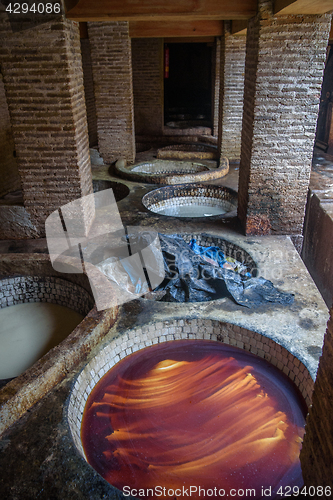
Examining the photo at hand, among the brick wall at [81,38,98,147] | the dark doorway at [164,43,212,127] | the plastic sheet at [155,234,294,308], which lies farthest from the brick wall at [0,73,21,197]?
the dark doorway at [164,43,212,127]

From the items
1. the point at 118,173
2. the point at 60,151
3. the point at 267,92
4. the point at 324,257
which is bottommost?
the point at 324,257

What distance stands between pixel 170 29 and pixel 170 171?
9.27ft

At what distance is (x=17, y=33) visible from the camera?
4113 mm

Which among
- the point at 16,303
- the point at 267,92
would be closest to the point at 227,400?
the point at 16,303

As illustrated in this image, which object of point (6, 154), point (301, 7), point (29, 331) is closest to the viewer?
point (301, 7)

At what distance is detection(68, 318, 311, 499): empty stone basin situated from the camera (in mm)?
2623

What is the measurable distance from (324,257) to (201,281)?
9.39 feet

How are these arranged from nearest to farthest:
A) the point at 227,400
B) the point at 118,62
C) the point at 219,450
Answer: the point at 219,450
the point at 227,400
the point at 118,62

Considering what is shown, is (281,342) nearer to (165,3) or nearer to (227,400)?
(227,400)

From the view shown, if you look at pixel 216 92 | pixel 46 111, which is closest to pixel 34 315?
pixel 46 111

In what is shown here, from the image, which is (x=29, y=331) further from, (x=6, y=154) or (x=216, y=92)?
(x=216, y=92)

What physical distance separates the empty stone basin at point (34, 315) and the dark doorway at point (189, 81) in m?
11.1

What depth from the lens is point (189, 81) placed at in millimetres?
15328

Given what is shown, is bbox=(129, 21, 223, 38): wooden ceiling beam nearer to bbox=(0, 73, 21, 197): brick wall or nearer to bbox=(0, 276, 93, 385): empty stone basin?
bbox=(0, 73, 21, 197): brick wall
